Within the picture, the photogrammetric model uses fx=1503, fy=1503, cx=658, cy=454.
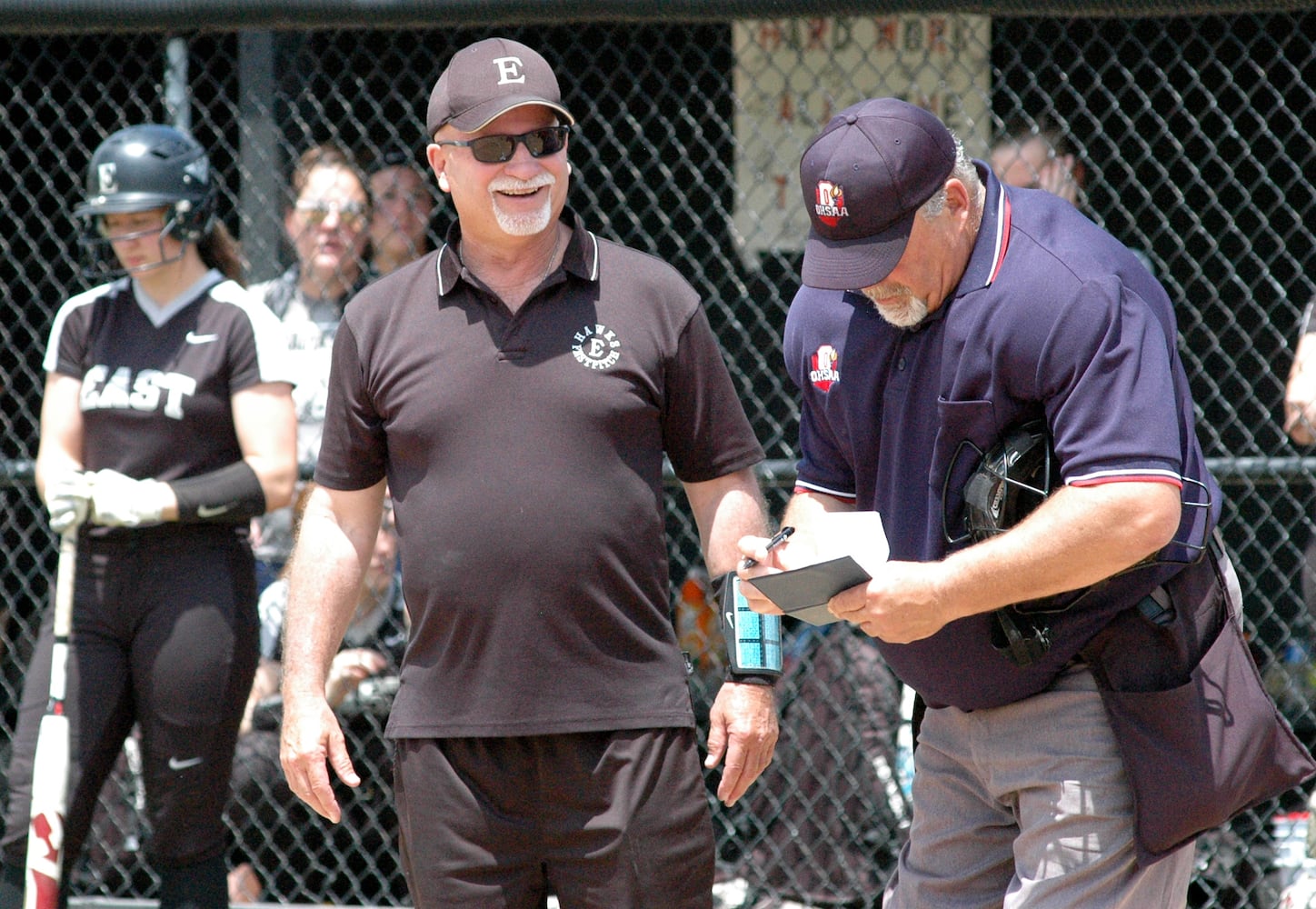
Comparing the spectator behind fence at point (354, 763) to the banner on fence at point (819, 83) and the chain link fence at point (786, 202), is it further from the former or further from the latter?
the banner on fence at point (819, 83)

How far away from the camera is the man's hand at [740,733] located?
8.30ft

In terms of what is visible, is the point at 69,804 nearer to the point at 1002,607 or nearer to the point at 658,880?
the point at 658,880

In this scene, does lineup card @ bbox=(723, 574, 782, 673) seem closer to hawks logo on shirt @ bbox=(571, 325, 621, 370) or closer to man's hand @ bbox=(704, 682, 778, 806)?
man's hand @ bbox=(704, 682, 778, 806)

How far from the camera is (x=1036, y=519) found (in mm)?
2064

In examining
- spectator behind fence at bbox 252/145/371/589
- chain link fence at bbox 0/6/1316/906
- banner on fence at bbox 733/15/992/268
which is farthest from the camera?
banner on fence at bbox 733/15/992/268

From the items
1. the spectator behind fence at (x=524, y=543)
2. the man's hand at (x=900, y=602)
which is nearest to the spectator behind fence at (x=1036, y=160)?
the spectator behind fence at (x=524, y=543)

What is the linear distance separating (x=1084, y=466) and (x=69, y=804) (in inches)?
94.4

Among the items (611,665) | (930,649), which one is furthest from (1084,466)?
(611,665)

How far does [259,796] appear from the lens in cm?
412

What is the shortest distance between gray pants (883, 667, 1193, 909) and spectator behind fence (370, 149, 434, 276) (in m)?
2.67

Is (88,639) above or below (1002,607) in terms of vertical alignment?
below

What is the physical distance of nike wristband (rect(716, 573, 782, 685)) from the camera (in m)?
2.55

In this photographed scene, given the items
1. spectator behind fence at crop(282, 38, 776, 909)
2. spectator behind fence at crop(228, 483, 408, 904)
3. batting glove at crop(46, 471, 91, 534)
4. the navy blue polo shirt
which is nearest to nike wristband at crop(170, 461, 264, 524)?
batting glove at crop(46, 471, 91, 534)

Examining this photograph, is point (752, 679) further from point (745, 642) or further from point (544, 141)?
point (544, 141)
